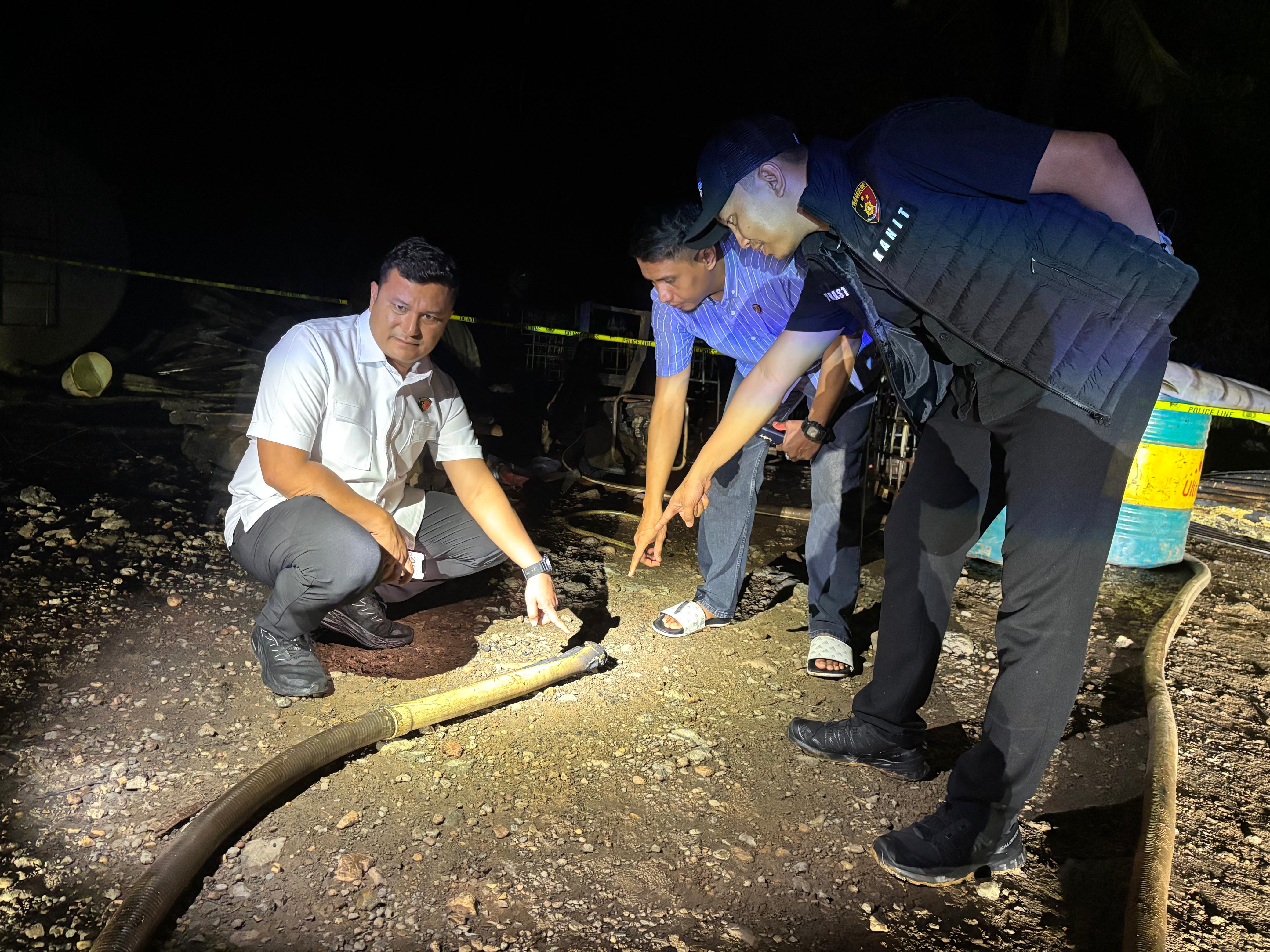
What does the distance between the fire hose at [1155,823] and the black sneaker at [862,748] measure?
623 mm

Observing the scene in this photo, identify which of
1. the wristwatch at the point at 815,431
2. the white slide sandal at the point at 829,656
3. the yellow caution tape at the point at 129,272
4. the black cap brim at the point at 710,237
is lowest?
the white slide sandal at the point at 829,656

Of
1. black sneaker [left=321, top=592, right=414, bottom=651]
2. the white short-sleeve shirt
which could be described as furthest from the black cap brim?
black sneaker [left=321, top=592, right=414, bottom=651]

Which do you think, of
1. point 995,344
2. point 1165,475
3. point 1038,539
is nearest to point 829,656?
point 1038,539

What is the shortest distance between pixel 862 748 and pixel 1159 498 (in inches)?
133

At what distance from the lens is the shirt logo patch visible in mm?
2061

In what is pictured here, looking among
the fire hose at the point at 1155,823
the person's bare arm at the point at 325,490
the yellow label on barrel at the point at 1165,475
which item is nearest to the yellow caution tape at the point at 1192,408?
the yellow label on barrel at the point at 1165,475

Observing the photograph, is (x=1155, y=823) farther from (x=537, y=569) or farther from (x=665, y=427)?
(x=665, y=427)

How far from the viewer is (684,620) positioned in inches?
144

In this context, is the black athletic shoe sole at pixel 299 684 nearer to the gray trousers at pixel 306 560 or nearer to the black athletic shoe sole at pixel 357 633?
the gray trousers at pixel 306 560

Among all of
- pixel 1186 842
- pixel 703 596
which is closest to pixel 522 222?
pixel 703 596

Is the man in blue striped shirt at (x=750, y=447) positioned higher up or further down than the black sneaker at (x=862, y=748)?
higher up

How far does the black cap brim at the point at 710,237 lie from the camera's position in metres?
2.65

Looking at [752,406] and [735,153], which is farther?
[752,406]

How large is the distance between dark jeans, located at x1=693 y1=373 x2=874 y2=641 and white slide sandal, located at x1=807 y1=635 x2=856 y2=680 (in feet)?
0.17
